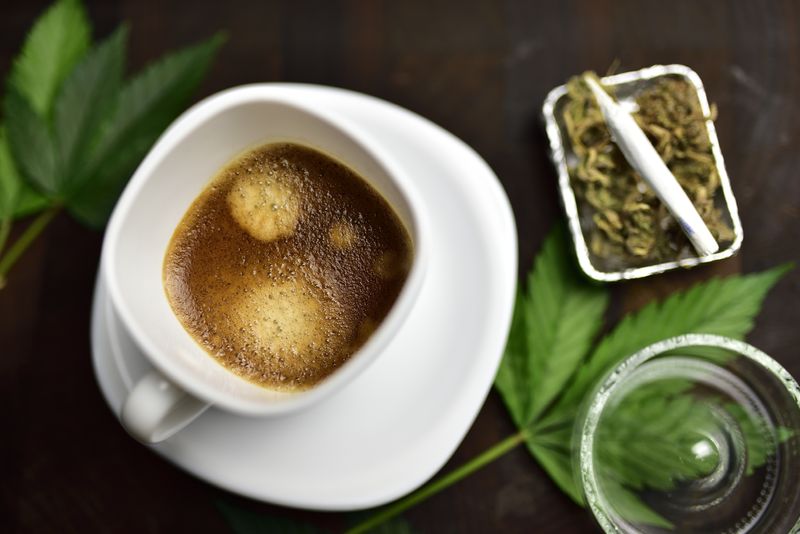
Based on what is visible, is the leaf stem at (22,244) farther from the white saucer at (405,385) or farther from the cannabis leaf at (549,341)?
the cannabis leaf at (549,341)

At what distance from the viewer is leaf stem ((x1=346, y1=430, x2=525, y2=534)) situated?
1112mm

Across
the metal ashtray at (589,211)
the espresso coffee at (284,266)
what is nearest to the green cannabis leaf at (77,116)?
the espresso coffee at (284,266)

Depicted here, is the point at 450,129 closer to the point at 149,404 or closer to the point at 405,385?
the point at 405,385

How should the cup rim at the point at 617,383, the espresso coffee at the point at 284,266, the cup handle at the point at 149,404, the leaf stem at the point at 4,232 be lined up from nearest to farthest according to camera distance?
the cup handle at the point at 149,404 < the espresso coffee at the point at 284,266 < the cup rim at the point at 617,383 < the leaf stem at the point at 4,232

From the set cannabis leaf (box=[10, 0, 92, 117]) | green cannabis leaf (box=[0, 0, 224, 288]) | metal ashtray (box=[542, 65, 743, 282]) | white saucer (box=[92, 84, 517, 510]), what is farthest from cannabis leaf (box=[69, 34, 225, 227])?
metal ashtray (box=[542, 65, 743, 282])

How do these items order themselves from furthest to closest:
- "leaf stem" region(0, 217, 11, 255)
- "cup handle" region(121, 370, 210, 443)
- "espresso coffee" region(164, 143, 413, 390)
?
"leaf stem" region(0, 217, 11, 255) → "espresso coffee" region(164, 143, 413, 390) → "cup handle" region(121, 370, 210, 443)

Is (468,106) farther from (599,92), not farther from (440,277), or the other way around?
(440,277)

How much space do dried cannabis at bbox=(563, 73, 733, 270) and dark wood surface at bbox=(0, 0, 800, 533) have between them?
0.08 metres

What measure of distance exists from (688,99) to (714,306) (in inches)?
12.2

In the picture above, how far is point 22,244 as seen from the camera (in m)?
1.18

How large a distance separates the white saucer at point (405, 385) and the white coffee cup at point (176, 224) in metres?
0.09

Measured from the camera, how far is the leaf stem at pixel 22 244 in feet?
3.87

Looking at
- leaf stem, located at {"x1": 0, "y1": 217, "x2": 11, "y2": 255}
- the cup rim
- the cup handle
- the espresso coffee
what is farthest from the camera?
leaf stem, located at {"x1": 0, "y1": 217, "x2": 11, "y2": 255}

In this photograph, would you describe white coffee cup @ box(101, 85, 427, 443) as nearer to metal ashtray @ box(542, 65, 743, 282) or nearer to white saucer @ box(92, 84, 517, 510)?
white saucer @ box(92, 84, 517, 510)
